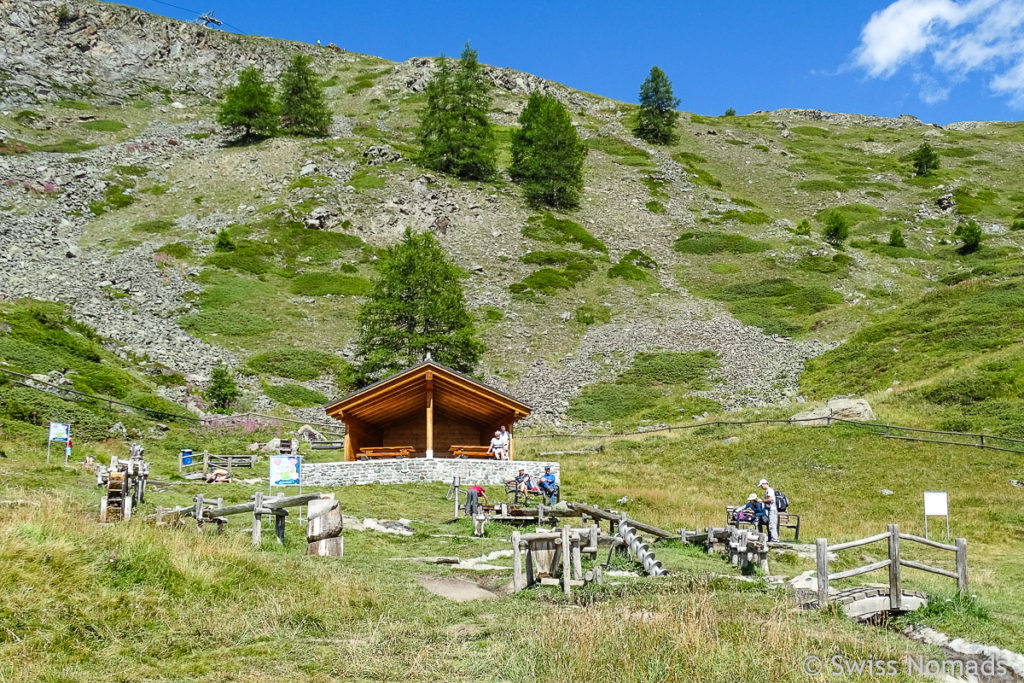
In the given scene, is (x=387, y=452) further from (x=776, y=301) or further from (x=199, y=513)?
(x=776, y=301)

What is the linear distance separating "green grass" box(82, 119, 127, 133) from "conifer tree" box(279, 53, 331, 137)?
64.2ft

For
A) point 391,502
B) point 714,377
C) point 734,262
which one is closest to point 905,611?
point 391,502

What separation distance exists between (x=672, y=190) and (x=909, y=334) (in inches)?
1798

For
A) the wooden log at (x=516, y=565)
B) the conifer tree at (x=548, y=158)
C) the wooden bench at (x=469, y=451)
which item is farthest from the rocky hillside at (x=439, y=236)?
the wooden log at (x=516, y=565)

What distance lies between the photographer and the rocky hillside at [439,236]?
48312mm

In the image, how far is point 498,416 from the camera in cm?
3070

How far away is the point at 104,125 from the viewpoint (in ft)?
283

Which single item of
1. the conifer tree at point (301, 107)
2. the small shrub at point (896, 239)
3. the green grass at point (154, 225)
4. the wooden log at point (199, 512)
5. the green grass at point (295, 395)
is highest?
the conifer tree at point (301, 107)

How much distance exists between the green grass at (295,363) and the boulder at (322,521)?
3306cm

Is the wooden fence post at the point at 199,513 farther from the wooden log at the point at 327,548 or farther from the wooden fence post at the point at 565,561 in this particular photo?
the wooden fence post at the point at 565,561

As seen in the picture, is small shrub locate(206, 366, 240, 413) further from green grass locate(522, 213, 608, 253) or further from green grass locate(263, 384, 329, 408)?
green grass locate(522, 213, 608, 253)

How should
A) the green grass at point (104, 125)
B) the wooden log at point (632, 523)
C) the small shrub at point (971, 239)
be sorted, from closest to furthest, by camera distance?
the wooden log at point (632, 523) < the small shrub at point (971, 239) < the green grass at point (104, 125)

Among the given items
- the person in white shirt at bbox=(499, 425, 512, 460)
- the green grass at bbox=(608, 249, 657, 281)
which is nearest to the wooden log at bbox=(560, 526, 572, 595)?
the person in white shirt at bbox=(499, 425, 512, 460)

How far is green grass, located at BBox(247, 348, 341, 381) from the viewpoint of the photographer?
45562 mm
